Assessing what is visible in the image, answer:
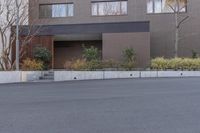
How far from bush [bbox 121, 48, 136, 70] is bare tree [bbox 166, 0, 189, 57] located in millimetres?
4649

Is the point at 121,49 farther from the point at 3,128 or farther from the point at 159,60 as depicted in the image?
the point at 3,128

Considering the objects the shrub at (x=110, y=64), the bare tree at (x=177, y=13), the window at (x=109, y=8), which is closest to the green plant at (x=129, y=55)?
the shrub at (x=110, y=64)

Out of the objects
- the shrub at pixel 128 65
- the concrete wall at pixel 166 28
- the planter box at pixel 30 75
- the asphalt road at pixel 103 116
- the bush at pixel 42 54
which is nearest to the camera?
the asphalt road at pixel 103 116

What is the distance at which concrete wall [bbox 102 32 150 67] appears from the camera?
33.8m

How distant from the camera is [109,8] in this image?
38531 mm

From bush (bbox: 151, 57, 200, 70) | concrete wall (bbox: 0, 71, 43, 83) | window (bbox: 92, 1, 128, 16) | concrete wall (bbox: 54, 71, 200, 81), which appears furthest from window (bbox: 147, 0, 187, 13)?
concrete wall (bbox: 0, 71, 43, 83)

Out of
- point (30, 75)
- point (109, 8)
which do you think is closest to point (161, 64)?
point (109, 8)

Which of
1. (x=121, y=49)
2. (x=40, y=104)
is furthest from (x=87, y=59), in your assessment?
(x=40, y=104)

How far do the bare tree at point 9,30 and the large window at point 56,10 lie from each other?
287cm

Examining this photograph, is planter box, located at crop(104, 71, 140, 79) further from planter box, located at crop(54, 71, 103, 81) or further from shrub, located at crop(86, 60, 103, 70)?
shrub, located at crop(86, 60, 103, 70)

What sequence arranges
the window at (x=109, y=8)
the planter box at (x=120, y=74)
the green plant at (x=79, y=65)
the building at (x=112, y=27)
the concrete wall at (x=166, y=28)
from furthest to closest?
1. the window at (x=109, y=8)
2. the concrete wall at (x=166, y=28)
3. the building at (x=112, y=27)
4. the green plant at (x=79, y=65)
5. the planter box at (x=120, y=74)

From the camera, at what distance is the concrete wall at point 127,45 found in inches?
1332

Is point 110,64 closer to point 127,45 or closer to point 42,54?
point 127,45

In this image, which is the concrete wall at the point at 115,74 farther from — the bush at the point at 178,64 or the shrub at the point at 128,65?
the shrub at the point at 128,65
